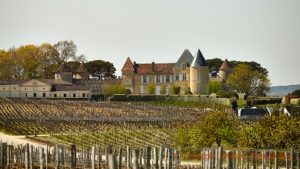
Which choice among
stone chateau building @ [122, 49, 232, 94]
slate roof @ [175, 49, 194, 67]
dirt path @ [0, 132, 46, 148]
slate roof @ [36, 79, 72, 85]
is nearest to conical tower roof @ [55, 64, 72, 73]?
slate roof @ [36, 79, 72, 85]

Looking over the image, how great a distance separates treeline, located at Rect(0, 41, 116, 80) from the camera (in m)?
93.7

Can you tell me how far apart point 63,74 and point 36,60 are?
1026cm

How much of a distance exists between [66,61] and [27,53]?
8.46 meters

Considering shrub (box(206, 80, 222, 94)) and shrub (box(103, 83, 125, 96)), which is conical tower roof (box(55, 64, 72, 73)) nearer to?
shrub (box(103, 83, 125, 96))

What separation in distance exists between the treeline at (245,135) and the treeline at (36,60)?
7007 centimetres

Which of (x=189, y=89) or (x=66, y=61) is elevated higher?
(x=66, y=61)

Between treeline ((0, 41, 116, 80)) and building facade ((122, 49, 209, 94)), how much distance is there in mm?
17090

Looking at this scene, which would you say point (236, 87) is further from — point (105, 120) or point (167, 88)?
point (105, 120)

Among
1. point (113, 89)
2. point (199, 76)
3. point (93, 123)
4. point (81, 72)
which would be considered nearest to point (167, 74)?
point (199, 76)

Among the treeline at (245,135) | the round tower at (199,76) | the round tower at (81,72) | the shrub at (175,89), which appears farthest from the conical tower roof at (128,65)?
the treeline at (245,135)

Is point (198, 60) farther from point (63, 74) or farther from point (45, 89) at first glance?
point (45, 89)

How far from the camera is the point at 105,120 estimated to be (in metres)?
45.3

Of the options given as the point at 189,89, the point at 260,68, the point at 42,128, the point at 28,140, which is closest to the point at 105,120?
the point at 42,128

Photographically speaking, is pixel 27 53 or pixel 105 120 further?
pixel 27 53
